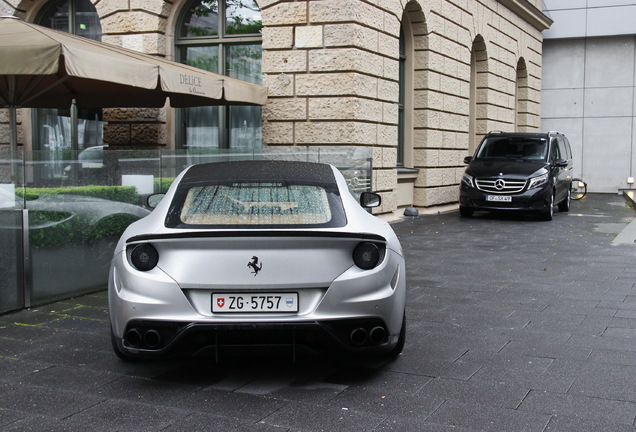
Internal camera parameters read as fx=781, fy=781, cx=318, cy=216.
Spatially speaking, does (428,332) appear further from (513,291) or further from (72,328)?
(72,328)

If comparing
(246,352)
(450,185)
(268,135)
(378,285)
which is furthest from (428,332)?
(450,185)

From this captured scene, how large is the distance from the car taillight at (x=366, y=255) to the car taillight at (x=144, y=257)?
1.13m

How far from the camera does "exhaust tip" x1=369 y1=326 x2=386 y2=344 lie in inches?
174

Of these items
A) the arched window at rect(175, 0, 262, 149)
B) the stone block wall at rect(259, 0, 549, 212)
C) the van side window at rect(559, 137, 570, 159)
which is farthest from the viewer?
the van side window at rect(559, 137, 570, 159)

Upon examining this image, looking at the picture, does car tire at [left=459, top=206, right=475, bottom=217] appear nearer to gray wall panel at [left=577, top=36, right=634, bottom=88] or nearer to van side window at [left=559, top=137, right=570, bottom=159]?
van side window at [left=559, top=137, right=570, bottom=159]

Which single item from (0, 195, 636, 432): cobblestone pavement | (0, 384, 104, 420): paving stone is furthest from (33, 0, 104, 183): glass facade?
(0, 384, 104, 420): paving stone

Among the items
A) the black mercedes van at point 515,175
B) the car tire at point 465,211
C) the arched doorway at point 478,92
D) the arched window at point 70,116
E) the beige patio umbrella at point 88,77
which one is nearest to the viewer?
the beige patio umbrella at point 88,77

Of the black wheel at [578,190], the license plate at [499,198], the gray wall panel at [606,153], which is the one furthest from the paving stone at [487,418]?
the gray wall panel at [606,153]

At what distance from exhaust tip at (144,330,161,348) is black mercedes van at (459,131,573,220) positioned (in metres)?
12.0

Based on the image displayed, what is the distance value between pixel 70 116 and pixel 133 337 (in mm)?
11804

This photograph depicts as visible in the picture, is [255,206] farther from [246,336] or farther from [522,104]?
[522,104]

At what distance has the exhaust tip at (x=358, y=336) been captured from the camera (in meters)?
4.37

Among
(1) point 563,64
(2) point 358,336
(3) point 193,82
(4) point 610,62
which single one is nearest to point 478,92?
(1) point 563,64

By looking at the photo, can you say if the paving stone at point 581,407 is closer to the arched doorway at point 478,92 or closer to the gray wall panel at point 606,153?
the arched doorway at point 478,92
